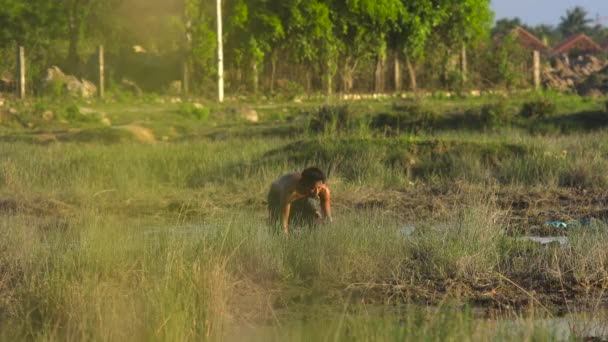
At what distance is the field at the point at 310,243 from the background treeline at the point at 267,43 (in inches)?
494

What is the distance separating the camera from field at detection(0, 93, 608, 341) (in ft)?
24.2

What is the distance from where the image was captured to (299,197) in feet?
34.7

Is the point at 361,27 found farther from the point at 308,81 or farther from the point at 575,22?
the point at 575,22

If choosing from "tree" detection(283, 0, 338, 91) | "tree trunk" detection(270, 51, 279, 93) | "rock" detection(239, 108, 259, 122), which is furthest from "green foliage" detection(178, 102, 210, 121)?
"tree trunk" detection(270, 51, 279, 93)

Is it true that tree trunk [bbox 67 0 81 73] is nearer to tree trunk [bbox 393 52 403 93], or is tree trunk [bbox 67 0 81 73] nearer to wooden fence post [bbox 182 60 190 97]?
wooden fence post [bbox 182 60 190 97]

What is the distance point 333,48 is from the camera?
33.4 m

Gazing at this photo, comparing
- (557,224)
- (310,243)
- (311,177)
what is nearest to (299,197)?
(311,177)

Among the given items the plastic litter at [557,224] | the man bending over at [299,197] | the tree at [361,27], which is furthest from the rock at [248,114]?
the man bending over at [299,197]

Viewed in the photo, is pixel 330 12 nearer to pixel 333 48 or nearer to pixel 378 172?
pixel 333 48

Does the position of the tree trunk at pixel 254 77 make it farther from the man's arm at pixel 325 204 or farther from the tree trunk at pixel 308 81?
the man's arm at pixel 325 204

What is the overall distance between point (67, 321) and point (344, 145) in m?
10.7

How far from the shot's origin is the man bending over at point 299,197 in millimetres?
10219

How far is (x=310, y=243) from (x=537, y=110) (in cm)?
1610

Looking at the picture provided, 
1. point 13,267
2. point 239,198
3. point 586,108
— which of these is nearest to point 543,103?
point 586,108
